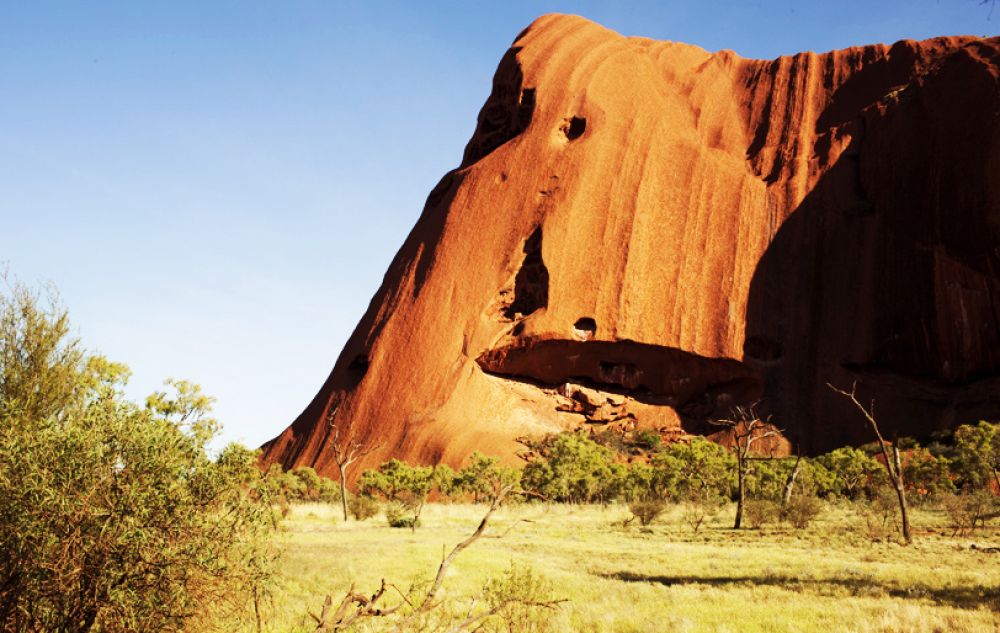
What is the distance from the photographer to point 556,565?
15.9 m

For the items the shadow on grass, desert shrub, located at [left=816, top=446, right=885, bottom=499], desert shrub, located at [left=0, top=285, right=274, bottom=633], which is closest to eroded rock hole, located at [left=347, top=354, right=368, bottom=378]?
desert shrub, located at [left=816, top=446, right=885, bottom=499]

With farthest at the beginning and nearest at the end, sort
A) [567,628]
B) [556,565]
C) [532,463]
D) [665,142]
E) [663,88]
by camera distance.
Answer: [663,88]
[665,142]
[532,463]
[556,565]
[567,628]

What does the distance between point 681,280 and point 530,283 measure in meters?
10.4

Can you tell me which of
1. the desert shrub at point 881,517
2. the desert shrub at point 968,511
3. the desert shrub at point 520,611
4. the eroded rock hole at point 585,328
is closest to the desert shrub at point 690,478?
the desert shrub at point 881,517

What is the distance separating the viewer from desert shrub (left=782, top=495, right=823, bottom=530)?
76.9 feet

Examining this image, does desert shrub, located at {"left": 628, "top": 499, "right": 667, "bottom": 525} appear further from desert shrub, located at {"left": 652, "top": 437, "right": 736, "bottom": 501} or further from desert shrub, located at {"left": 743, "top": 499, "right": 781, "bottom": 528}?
desert shrub, located at {"left": 652, "top": 437, "right": 736, "bottom": 501}

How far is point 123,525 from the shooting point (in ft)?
20.3

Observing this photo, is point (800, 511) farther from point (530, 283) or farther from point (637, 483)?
point (530, 283)

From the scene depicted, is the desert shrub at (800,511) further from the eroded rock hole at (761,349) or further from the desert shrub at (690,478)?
the eroded rock hole at (761,349)

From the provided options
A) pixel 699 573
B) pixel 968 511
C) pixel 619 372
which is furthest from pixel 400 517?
pixel 619 372

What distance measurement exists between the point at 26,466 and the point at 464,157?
207 ft

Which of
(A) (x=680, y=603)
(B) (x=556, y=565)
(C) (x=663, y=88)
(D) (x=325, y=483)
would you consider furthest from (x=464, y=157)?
(A) (x=680, y=603)

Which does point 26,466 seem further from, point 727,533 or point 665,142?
point 665,142

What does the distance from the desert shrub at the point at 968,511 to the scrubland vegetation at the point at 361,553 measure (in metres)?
0.12
